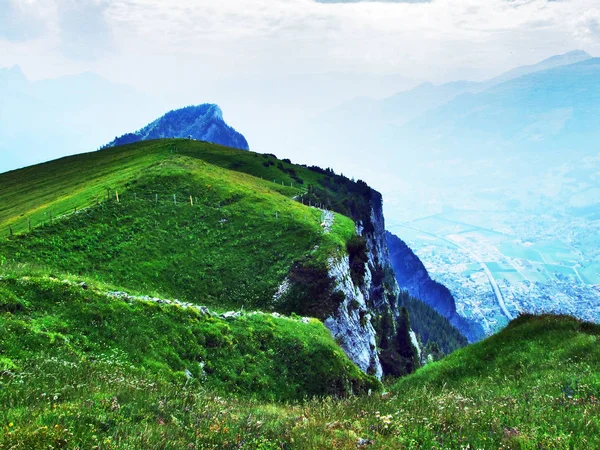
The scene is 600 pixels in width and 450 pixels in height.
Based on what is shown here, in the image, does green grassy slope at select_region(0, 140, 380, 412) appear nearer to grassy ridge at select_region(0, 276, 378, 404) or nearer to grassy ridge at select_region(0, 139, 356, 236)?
grassy ridge at select_region(0, 276, 378, 404)

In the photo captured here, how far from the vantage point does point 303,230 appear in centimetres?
5572

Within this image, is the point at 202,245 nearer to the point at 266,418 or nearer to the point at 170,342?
the point at 170,342

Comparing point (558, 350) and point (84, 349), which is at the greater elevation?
point (84, 349)

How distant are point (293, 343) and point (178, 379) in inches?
450

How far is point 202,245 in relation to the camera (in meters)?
50.3

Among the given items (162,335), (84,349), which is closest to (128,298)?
(162,335)

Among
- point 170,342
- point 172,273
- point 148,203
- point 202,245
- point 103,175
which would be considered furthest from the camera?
point 103,175

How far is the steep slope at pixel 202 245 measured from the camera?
134 feet

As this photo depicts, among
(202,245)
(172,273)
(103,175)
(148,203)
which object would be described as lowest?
(172,273)

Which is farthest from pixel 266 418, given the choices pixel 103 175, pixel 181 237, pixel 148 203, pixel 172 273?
pixel 103 175

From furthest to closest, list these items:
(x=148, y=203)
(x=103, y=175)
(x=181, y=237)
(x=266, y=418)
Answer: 1. (x=103, y=175)
2. (x=148, y=203)
3. (x=181, y=237)
4. (x=266, y=418)

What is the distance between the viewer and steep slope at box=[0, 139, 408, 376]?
4081 centimetres

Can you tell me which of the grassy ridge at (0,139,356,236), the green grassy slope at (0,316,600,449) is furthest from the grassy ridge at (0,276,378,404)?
the grassy ridge at (0,139,356,236)

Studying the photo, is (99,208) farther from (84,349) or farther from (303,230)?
(84,349)
